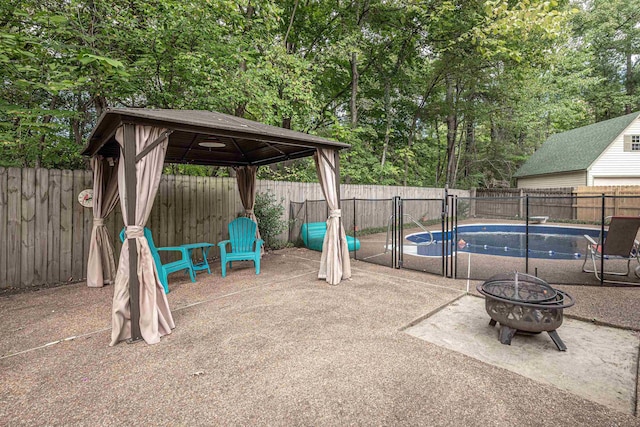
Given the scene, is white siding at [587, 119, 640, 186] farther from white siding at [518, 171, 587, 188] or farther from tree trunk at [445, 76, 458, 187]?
tree trunk at [445, 76, 458, 187]

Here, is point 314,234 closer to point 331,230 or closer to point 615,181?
point 331,230

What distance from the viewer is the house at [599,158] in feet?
42.9

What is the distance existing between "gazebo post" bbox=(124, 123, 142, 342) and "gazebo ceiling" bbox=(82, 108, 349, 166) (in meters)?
0.19

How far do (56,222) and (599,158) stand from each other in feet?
63.7

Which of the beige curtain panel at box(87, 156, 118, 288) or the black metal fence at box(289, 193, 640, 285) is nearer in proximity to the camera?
the beige curtain panel at box(87, 156, 118, 288)

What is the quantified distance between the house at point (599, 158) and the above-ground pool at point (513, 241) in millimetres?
5264

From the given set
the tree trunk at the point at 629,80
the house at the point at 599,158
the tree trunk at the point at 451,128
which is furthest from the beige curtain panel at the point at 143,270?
the tree trunk at the point at 629,80

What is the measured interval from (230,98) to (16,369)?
19.2 feet

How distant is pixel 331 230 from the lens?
441 centimetres

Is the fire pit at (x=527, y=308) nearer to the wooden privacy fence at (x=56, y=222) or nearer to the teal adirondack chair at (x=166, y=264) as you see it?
the teal adirondack chair at (x=166, y=264)

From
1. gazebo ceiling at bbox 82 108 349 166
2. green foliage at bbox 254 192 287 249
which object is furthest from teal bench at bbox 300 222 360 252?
gazebo ceiling at bbox 82 108 349 166

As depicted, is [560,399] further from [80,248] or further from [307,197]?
[307,197]

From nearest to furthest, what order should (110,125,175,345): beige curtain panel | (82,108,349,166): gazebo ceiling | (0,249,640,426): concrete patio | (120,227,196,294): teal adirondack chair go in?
(0,249,640,426): concrete patio, (110,125,175,345): beige curtain panel, (82,108,349,166): gazebo ceiling, (120,227,196,294): teal adirondack chair

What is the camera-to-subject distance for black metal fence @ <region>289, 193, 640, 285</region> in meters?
4.68
